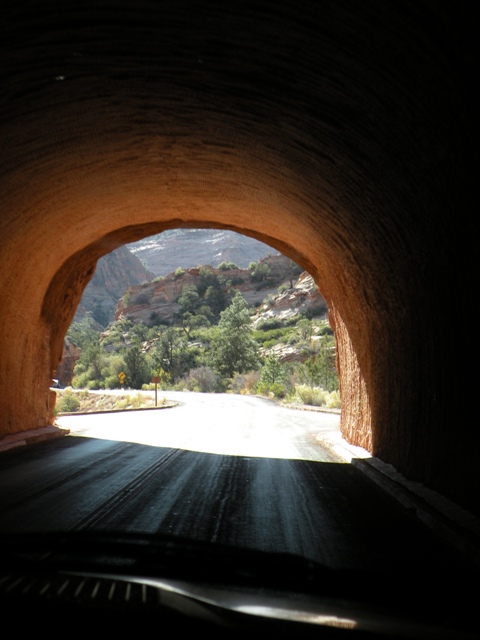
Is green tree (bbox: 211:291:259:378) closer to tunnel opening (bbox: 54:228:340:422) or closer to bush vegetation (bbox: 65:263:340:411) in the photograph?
bush vegetation (bbox: 65:263:340:411)

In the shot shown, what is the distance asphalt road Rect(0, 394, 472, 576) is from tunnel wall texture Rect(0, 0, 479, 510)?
3.48 ft

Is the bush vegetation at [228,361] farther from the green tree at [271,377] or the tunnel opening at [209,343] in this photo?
the tunnel opening at [209,343]

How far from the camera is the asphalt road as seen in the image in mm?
5826

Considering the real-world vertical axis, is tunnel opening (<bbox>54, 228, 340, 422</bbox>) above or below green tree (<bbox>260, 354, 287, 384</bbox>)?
above

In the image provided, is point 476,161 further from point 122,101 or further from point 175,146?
point 175,146

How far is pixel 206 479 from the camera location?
9.27 meters

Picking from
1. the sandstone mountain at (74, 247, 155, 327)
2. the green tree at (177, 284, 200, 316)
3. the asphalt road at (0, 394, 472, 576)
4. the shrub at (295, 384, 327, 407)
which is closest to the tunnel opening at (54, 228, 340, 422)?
the shrub at (295, 384, 327, 407)

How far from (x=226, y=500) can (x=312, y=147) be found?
4304 mm

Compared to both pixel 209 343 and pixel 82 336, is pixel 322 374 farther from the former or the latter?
pixel 82 336

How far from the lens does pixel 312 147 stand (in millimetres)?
7977

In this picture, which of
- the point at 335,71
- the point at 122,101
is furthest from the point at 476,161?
the point at 122,101

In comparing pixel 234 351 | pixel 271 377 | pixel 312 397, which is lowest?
pixel 312 397

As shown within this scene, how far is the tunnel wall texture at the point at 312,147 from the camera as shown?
17.2 ft

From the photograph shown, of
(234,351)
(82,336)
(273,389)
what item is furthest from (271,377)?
(82,336)
